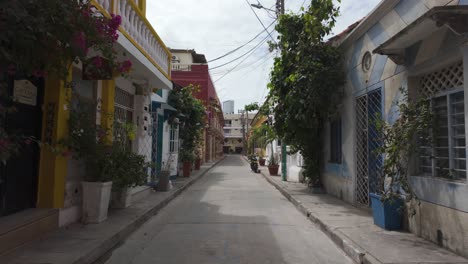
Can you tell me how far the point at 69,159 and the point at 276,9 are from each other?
12.9 meters

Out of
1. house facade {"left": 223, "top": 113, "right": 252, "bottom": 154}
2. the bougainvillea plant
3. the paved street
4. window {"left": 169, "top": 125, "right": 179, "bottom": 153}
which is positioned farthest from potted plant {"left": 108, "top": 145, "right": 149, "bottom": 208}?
house facade {"left": 223, "top": 113, "right": 252, "bottom": 154}

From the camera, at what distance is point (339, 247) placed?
18.7 feet

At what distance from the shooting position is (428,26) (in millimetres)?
5023

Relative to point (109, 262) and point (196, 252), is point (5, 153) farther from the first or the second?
point (196, 252)

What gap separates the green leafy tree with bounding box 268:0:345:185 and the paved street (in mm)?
2700

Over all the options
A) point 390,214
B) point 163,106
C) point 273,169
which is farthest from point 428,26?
point 273,169

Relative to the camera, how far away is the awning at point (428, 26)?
447 cm

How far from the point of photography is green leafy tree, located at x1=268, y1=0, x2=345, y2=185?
9.66m

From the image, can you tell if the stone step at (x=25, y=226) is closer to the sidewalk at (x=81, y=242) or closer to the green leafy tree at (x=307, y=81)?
the sidewalk at (x=81, y=242)

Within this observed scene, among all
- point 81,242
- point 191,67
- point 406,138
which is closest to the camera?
point 81,242

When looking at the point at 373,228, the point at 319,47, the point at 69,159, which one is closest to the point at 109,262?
the point at 69,159

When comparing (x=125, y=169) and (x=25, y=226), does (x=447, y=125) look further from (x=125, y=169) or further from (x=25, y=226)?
(x=25, y=226)

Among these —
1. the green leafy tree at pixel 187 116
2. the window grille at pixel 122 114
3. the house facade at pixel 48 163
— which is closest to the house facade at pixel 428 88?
the house facade at pixel 48 163

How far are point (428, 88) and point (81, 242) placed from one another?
19.7 ft
